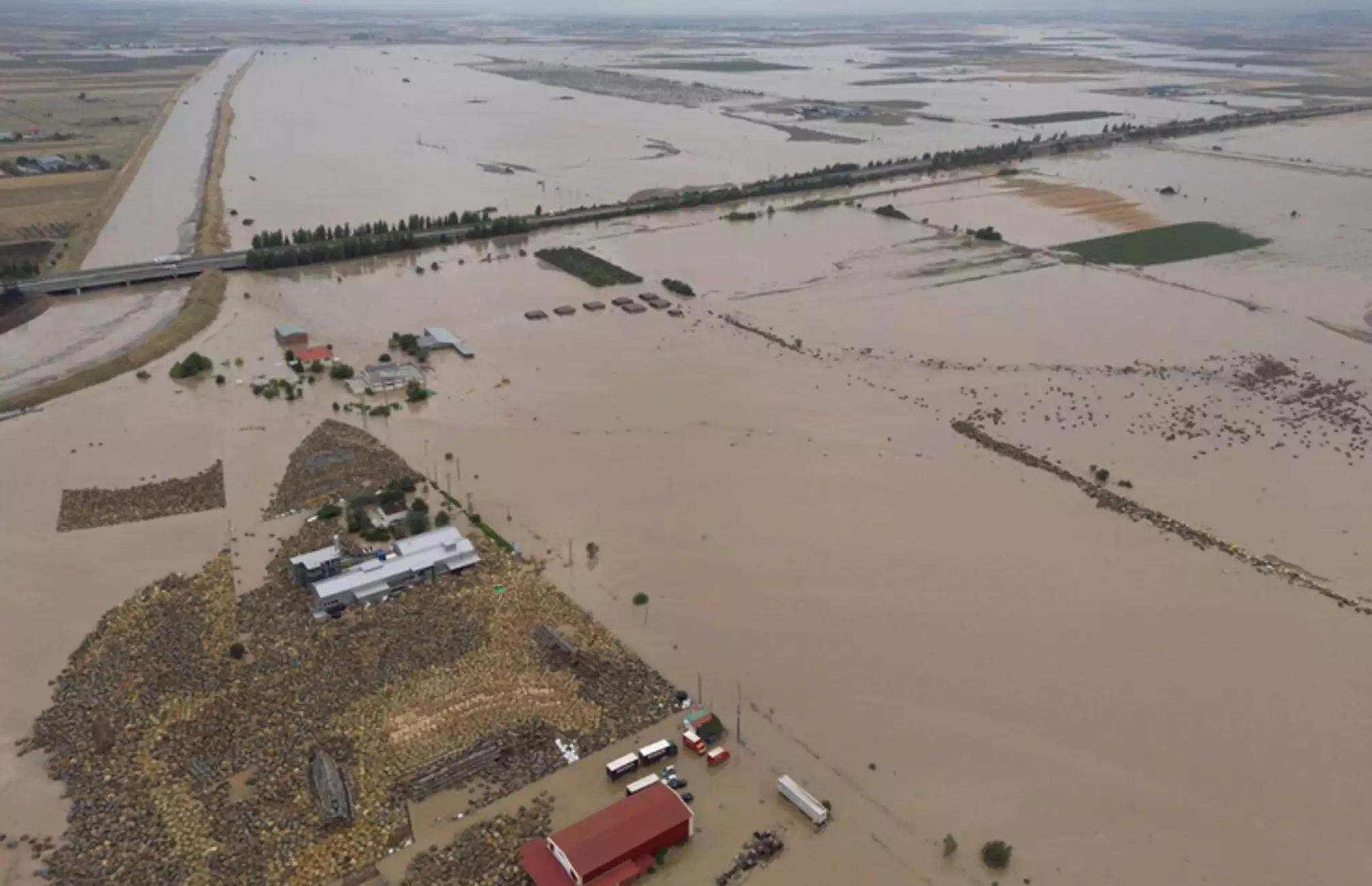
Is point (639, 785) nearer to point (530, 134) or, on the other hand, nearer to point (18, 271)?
point (18, 271)

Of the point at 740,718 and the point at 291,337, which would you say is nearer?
the point at 740,718

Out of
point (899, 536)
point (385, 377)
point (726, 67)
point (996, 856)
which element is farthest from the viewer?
point (726, 67)

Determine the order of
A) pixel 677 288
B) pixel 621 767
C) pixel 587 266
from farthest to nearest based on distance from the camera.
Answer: pixel 587 266, pixel 677 288, pixel 621 767

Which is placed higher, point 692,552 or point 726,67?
point 726,67

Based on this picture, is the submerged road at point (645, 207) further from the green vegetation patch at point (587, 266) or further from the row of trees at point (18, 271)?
the green vegetation patch at point (587, 266)

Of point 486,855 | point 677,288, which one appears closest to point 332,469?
point 486,855

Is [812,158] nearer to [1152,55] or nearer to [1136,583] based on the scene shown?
[1136,583]
